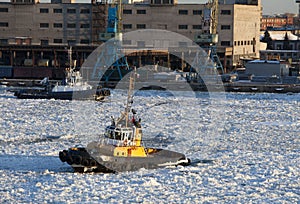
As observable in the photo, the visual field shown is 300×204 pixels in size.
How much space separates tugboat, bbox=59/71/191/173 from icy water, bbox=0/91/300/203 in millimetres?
378

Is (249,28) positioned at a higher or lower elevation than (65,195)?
higher

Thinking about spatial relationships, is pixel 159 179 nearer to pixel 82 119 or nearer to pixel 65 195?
pixel 65 195

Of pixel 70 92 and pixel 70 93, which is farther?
pixel 70 92

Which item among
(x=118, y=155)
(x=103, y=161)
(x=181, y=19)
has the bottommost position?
(x=103, y=161)

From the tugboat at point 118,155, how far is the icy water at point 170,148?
378 mm

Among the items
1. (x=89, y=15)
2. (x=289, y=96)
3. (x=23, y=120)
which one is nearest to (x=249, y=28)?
(x=89, y=15)

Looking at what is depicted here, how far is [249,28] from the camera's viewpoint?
8900cm

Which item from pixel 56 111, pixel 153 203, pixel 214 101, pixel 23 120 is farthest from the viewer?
pixel 214 101

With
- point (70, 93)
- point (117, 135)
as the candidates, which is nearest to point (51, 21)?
point (70, 93)

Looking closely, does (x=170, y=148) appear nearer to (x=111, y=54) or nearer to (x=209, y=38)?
(x=209, y=38)

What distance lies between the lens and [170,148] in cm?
2809

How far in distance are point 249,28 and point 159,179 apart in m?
69.0

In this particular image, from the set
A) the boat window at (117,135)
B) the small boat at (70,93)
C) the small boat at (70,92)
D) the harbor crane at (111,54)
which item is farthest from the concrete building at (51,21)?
the boat window at (117,135)

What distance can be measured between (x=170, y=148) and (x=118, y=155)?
5.07m
